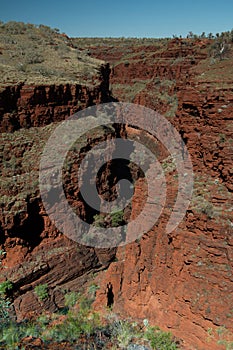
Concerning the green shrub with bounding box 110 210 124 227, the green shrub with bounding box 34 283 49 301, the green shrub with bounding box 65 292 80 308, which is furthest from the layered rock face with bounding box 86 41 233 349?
the green shrub with bounding box 110 210 124 227

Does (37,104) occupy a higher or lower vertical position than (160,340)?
higher

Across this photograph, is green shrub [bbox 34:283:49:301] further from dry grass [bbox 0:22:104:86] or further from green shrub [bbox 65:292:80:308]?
dry grass [bbox 0:22:104:86]

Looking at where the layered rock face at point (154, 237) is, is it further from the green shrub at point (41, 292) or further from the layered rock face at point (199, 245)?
the green shrub at point (41, 292)

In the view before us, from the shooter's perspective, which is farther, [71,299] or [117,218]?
[117,218]

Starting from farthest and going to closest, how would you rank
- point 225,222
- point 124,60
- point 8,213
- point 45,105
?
point 124,60 → point 45,105 → point 8,213 → point 225,222

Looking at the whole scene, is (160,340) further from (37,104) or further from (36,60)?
(36,60)

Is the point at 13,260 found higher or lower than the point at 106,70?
lower

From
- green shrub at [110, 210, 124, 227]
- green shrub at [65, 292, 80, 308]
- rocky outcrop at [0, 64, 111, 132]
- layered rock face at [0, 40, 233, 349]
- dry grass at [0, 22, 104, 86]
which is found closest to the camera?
layered rock face at [0, 40, 233, 349]

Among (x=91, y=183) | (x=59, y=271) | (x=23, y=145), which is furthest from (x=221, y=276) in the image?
(x=23, y=145)

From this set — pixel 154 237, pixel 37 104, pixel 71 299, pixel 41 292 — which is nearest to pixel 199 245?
pixel 154 237

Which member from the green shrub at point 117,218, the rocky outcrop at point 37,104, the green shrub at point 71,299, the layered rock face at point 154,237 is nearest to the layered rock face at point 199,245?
the layered rock face at point 154,237

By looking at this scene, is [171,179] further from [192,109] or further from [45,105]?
[45,105]
